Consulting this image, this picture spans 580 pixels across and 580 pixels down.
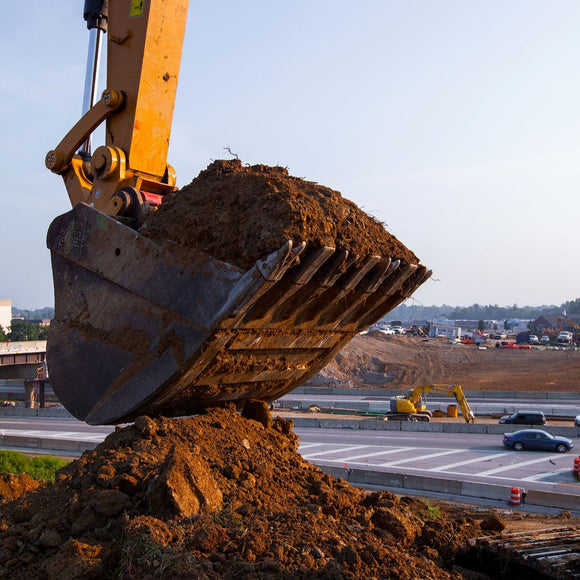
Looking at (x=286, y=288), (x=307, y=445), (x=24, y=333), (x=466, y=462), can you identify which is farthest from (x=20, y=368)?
(x=286, y=288)

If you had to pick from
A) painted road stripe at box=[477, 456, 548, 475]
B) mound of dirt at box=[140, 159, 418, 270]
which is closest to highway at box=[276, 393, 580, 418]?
painted road stripe at box=[477, 456, 548, 475]

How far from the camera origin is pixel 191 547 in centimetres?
407

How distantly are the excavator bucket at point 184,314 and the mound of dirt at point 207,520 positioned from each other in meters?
0.38

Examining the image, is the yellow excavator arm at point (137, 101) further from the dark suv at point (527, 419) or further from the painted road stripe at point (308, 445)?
the dark suv at point (527, 419)

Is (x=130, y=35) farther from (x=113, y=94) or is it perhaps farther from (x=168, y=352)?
(x=168, y=352)

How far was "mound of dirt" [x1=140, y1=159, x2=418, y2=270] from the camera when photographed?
187 inches

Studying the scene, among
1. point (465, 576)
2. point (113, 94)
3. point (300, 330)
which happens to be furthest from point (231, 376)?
point (113, 94)

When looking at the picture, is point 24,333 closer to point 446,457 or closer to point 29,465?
point 29,465

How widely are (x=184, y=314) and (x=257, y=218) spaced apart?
3.04 feet

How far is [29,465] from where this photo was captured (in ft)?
45.5

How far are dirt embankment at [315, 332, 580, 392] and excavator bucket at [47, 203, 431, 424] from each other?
37.0 m

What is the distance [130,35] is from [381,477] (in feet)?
35.9

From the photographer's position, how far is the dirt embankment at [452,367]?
43.6 meters

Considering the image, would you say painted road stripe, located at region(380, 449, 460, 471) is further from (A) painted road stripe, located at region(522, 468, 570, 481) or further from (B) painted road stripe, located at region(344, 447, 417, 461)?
(A) painted road stripe, located at region(522, 468, 570, 481)
